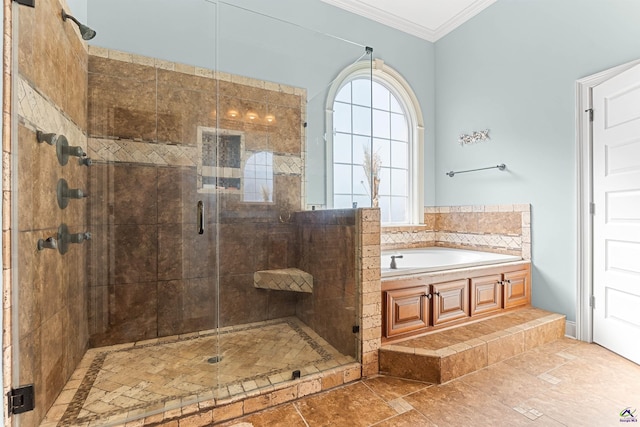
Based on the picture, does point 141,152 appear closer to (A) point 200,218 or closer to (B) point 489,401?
(A) point 200,218

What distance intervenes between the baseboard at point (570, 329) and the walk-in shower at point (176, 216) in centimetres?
187

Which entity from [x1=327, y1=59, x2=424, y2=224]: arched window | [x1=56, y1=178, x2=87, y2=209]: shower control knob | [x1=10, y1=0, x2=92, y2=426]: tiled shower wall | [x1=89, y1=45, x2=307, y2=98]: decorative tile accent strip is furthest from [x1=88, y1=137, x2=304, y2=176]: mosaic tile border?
[x1=327, y1=59, x2=424, y2=224]: arched window

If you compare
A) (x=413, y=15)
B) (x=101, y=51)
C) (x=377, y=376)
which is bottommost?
(x=377, y=376)

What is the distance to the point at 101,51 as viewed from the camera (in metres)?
2.11

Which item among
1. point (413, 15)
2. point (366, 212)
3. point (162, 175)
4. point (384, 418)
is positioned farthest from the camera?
point (413, 15)

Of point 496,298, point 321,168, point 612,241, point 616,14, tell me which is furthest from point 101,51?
point 612,241

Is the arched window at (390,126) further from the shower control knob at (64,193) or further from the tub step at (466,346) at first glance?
the shower control knob at (64,193)

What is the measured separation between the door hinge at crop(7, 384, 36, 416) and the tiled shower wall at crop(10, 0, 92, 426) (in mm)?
34

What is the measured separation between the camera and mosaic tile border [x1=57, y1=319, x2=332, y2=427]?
1.43 meters

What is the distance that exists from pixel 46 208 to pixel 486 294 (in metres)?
2.94

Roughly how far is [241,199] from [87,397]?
153cm

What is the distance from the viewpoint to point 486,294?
2.45 metres

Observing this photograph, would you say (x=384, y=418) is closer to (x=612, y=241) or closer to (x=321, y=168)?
(x=321, y=168)

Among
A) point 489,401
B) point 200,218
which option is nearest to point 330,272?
point 200,218
